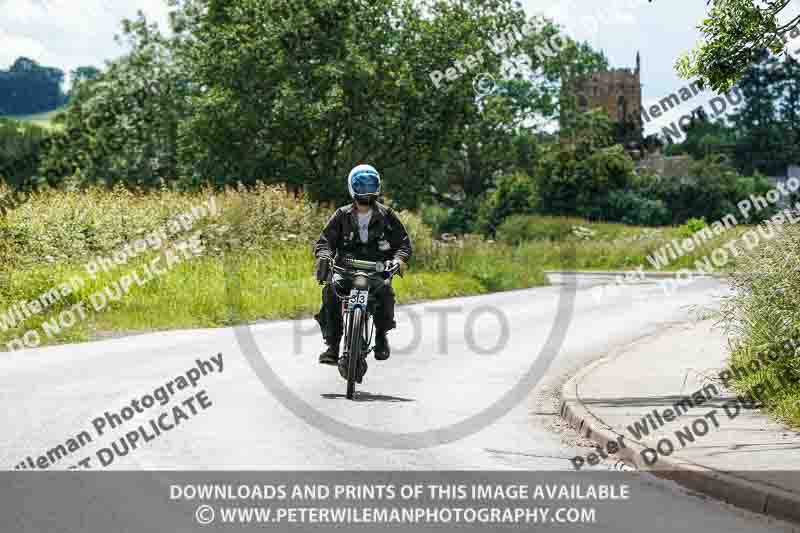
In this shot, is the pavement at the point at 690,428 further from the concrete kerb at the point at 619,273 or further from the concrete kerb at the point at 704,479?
the concrete kerb at the point at 619,273

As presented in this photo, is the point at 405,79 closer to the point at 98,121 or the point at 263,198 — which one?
the point at 263,198

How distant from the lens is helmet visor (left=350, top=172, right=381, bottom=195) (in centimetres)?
1114

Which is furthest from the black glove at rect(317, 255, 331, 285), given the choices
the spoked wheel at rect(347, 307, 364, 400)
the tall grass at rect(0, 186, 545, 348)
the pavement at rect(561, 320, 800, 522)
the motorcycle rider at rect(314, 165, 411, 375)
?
the tall grass at rect(0, 186, 545, 348)

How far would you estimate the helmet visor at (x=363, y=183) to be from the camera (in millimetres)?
11141

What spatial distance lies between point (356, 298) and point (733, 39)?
185 inches

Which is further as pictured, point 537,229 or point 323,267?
point 537,229

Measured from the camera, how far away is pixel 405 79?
121 feet

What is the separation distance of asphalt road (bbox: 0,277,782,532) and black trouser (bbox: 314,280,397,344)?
2.17 feet

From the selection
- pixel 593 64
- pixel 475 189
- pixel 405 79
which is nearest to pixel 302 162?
pixel 405 79

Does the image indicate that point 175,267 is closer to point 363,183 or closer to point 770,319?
point 363,183

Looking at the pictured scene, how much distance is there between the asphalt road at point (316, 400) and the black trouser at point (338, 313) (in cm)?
66

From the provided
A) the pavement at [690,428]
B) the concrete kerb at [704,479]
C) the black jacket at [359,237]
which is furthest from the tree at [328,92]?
the concrete kerb at [704,479]

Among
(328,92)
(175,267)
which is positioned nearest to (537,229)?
(328,92)

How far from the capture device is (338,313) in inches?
453
